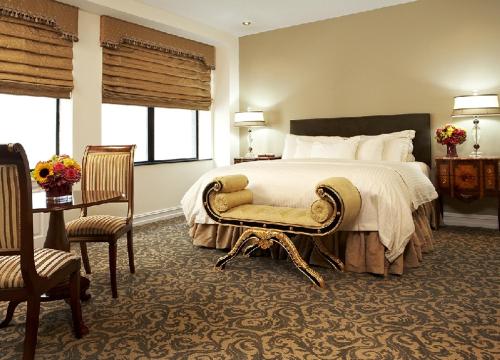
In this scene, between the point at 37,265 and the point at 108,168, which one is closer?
the point at 37,265

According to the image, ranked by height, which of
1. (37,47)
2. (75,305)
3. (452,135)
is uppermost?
(37,47)

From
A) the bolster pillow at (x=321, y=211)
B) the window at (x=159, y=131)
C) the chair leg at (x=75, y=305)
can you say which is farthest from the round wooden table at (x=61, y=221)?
the window at (x=159, y=131)

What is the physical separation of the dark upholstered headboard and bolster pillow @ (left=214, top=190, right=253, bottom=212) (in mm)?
2616

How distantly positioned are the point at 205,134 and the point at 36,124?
8.84 ft

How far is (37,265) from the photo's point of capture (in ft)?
5.76

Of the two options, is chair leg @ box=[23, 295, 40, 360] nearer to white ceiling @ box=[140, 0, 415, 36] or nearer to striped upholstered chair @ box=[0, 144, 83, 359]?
striped upholstered chair @ box=[0, 144, 83, 359]

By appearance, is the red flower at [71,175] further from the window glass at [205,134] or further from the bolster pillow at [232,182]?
the window glass at [205,134]

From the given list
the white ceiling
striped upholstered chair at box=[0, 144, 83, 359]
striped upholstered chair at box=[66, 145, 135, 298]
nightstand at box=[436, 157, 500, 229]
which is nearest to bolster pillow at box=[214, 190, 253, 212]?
striped upholstered chair at box=[66, 145, 135, 298]

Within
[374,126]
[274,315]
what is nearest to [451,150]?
[374,126]

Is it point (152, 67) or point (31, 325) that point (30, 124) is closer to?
point (152, 67)

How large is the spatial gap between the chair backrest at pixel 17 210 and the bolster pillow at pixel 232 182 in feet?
5.46

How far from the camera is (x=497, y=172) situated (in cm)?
423

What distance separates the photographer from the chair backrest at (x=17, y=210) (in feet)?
5.14

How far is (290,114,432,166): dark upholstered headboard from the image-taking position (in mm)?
4945
